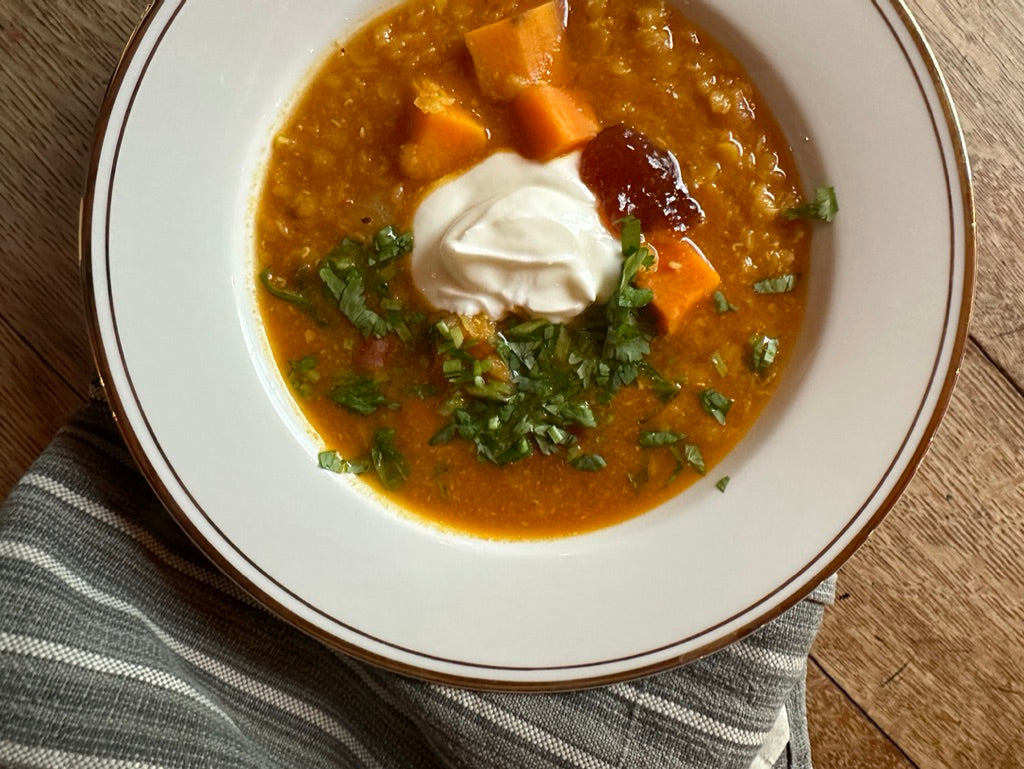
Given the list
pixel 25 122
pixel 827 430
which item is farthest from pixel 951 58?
pixel 25 122

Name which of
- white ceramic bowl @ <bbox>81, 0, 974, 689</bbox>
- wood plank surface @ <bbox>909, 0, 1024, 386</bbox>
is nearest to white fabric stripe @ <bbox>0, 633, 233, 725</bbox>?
white ceramic bowl @ <bbox>81, 0, 974, 689</bbox>

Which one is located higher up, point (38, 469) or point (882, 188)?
point (38, 469)

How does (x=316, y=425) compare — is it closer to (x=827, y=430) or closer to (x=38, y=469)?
(x=38, y=469)

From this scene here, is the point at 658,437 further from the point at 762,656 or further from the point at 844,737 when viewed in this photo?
the point at 844,737

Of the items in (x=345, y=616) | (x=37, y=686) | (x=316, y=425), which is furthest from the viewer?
(x=316, y=425)

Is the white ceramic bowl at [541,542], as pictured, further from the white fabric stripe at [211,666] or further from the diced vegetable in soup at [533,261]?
the white fabric stripe at [211,666]

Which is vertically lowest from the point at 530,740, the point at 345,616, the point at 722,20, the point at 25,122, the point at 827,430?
the point at 530,740
